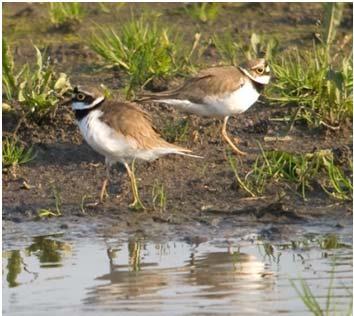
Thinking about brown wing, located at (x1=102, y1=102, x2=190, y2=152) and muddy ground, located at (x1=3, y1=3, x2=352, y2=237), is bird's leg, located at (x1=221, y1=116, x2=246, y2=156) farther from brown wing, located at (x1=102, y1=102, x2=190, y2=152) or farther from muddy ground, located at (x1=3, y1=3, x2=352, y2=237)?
brown wing, located at (x1=102, y1=102, x2=190, y2=152)

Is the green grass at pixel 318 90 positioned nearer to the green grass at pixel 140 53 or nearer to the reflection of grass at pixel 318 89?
the reflection of grass at pixel 318 89

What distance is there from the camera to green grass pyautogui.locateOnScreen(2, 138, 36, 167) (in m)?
10.1

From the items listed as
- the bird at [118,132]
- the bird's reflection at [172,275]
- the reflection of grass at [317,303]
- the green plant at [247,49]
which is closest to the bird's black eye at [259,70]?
the green plant at [247,49]

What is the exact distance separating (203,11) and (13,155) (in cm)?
407

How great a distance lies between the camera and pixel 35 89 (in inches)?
419

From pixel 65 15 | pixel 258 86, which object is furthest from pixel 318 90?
pixel 65 15

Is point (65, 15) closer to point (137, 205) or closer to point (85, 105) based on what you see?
point (85, 105)

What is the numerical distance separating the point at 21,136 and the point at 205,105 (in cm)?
158

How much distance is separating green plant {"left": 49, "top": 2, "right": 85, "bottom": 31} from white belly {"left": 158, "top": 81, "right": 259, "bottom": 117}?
3.02 m

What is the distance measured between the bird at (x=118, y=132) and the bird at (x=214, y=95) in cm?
78

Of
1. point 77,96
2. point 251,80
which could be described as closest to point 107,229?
point 77,96

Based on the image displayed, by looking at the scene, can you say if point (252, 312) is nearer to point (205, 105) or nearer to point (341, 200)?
point (341, 200)

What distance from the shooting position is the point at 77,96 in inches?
387

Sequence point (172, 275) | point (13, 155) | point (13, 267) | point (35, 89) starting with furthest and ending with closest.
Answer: point (35, 89) → point (13, 155) → point (13, 267) → point (172, 275)
